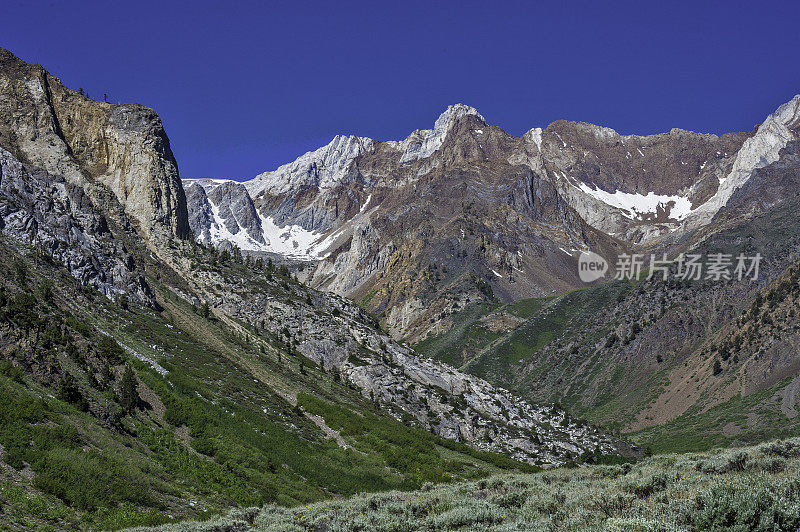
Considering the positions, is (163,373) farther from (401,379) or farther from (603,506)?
(401,379)

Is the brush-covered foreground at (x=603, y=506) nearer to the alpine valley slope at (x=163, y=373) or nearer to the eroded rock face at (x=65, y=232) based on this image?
the alpine valley slope at (x=163, y=373)

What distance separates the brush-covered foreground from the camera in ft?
40.0

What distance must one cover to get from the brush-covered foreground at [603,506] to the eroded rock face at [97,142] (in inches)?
3353

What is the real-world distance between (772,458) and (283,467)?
26.8 m

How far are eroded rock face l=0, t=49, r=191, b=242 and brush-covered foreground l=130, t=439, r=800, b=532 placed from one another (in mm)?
85163

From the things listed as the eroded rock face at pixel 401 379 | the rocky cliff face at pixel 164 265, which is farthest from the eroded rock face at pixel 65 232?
the eroded rock face at pixel 401 379

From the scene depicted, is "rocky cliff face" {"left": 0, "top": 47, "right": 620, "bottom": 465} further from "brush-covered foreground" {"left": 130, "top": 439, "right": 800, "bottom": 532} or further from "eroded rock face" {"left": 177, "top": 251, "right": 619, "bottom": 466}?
"brush-covered foreground" {"left": 130, "top": 439, "right": 800, "bottom": 532}

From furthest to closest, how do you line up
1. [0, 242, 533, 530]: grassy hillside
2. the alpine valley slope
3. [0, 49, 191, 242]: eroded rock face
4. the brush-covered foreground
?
1. [0, 49, 191, 242]: eroded rock face
2. the alpine valley slope
3. [0, 242, 533, 530]: grassy hillside
4. the brush-covered foreground

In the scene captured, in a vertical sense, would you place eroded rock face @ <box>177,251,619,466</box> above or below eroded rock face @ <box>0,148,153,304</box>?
below

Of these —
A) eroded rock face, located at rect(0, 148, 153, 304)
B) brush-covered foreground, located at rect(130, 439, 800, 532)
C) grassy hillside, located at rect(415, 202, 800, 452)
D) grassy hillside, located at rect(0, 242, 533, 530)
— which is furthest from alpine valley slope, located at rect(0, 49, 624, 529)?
grassy hillside, located at rect(415, 202, 800, 452)

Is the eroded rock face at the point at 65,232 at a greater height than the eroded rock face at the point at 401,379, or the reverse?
the eroded rock face at the point at 65,232

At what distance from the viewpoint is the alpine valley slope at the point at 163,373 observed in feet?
74.9

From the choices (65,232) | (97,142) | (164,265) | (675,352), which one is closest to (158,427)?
(65,232)

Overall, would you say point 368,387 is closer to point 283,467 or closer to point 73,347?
point 283,467
